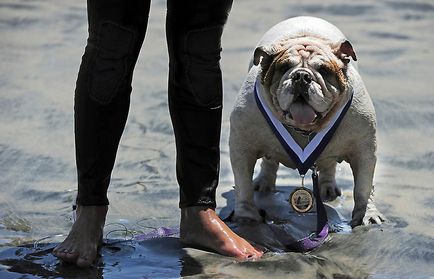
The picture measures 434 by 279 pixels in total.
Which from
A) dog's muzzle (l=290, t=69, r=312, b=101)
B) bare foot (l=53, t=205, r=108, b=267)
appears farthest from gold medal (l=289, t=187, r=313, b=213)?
bare foot (l=53, t=205, r=108, b=267)

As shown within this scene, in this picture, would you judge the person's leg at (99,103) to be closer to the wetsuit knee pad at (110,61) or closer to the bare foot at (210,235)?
the wetsuit knee pad at (110,61)

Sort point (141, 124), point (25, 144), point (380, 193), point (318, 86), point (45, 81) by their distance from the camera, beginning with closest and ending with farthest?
point (318, 86), point (380, 193), point (25, 144), point (141, 124), point (45, 81)

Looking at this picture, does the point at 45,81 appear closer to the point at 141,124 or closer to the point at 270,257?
the point at 141,124

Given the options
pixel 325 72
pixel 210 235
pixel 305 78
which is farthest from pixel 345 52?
pixel 210 235

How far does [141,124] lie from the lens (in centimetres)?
598

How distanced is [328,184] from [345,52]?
1060mm

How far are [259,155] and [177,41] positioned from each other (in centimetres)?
98

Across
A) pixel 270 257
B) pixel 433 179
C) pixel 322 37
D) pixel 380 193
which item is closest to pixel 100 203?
pixel 270 257

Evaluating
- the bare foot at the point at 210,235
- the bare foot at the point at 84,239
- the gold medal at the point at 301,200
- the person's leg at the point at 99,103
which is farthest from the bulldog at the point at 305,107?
the bare foot at the point at 84,239

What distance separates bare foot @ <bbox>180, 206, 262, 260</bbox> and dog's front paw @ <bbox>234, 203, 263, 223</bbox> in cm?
51

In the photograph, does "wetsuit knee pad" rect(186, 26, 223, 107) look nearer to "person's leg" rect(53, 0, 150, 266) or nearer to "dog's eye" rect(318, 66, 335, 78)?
"person's leg" rect(53, 0, 150, 266)

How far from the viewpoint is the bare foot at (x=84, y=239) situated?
3.63 meters

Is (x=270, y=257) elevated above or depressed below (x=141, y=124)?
below

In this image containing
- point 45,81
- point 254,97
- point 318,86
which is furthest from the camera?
point 45,81
